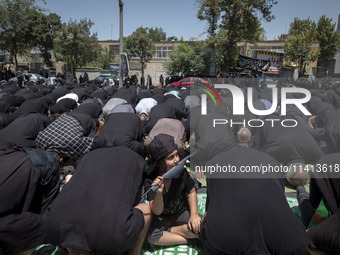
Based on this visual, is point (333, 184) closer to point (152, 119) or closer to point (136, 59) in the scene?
point (152, 119)

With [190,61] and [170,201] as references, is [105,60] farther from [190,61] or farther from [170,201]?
[170,201]

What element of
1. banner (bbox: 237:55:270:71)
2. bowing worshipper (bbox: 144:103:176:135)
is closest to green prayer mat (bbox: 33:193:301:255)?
bowing worshipper (bbox: 144:103:176:135)

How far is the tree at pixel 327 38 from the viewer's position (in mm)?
34500

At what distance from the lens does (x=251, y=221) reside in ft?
5.81

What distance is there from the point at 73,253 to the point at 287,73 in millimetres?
34347

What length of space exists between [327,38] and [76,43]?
29.9m

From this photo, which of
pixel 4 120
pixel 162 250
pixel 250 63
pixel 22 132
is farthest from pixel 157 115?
pixel 250 63

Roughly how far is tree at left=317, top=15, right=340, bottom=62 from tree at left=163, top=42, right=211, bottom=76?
18.8m

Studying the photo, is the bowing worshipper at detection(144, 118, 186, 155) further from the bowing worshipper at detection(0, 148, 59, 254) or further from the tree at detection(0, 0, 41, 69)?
the tree at detection(0, 0, 41, 69)

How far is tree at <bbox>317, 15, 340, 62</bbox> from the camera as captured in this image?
34.5 m

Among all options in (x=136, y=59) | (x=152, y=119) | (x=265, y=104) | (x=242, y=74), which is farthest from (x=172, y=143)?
(x=136, y=59)

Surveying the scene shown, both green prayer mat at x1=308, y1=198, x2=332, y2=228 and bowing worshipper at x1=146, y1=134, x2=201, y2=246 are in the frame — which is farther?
bowing worshipper at x1=146, y1=134, x2=201, y2=246

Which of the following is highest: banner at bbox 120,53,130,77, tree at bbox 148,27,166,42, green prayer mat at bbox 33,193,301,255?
tree at bbox 148,27,166,42

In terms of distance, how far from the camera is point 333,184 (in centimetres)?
212
